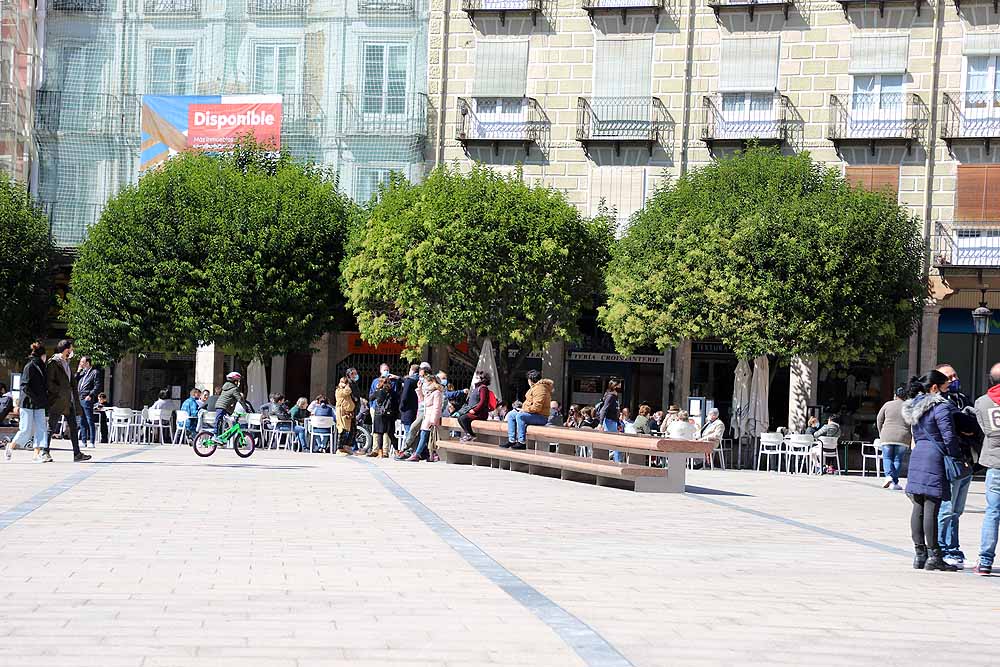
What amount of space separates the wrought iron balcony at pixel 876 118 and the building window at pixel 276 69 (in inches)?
562

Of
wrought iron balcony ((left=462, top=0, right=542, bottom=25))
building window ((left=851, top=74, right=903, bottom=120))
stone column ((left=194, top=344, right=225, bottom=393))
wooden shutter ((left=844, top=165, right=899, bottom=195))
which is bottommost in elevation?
stone column ((left=194, top=344, right=225, bottom=393))

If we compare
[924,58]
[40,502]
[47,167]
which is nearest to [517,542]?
[40,502]

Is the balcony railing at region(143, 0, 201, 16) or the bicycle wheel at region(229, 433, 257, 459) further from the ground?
the balcony railing at region(143, 0, 201, 16)

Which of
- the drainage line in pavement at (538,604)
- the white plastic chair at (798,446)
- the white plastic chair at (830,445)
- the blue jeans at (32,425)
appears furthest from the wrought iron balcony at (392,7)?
the drainage line in pavement at (538,604)

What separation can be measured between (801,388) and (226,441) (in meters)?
17.3

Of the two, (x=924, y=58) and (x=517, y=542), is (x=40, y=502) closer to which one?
(x=517, y=542)

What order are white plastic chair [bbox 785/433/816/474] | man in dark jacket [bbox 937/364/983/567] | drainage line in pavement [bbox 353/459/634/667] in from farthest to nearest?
1. white plastic chair [bbox 785/433/816/474]
2. man in dark jacket [bbox 937/364/983/567]
3. drainage line in pavement [bbox 353/459/634/667]

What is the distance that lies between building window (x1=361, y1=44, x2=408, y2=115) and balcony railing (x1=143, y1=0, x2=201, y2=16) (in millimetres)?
5205

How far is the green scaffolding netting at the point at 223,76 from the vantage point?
41000 mm

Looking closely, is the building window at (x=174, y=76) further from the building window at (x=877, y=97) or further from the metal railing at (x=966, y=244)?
the metal railing at (x=966, y=244)

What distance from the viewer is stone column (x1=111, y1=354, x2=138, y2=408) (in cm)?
4181

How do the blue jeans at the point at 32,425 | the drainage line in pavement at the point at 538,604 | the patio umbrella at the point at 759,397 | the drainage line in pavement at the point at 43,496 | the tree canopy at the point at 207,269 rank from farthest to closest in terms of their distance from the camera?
the tree canopy at the point at 207,269
the patio umbrella at the point at 759,397
the blue jeans at the point at 32,425
the drainage line in pavement at the point at 43,496
the drainage line in pavement at the point at 538,604

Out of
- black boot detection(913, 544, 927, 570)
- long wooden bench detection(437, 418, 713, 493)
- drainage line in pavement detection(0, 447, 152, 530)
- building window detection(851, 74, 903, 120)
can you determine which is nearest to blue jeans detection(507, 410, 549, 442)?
long wooden bench detection(437, 418, 713, 493)

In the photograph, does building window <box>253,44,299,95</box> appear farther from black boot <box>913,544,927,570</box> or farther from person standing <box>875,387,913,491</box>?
black boot <box>913,544,927,570</box>
